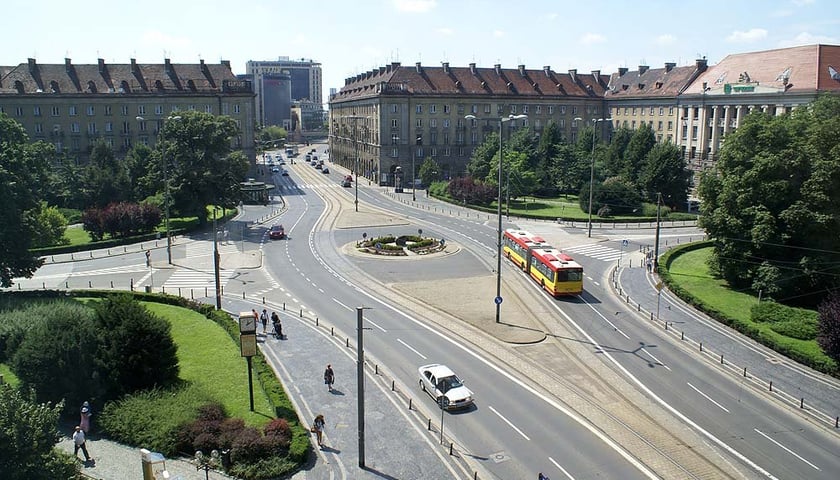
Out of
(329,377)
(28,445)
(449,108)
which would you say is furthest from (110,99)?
(28,445)

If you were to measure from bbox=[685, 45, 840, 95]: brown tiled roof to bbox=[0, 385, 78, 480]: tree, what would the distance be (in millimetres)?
100894

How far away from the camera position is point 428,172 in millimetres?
115625

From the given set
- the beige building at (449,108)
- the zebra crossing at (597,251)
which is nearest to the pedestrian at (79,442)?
the zebra crossing at (597,251)

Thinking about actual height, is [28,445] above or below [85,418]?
above

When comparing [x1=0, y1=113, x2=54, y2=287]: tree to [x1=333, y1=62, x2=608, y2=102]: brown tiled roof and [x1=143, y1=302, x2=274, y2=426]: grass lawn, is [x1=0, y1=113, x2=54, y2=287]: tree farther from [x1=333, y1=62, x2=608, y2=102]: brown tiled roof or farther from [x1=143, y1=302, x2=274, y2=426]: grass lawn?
[x1=333, y1=62, x2=608, y2=102]: brown tiled roof

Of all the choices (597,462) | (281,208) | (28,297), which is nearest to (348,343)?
(597,462)

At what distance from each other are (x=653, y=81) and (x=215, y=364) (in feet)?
378

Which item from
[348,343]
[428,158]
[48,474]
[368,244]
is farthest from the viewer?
[428,158]

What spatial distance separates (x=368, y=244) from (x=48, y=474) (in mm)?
48172

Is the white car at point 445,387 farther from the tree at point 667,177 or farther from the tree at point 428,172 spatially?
the tree at point 428,172

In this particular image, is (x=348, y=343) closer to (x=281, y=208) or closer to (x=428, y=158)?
(x=281, y=208)

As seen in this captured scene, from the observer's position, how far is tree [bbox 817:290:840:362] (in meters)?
37.4

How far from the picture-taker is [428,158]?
118062mm

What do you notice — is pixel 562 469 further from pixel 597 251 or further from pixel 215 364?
pixel 597 251
